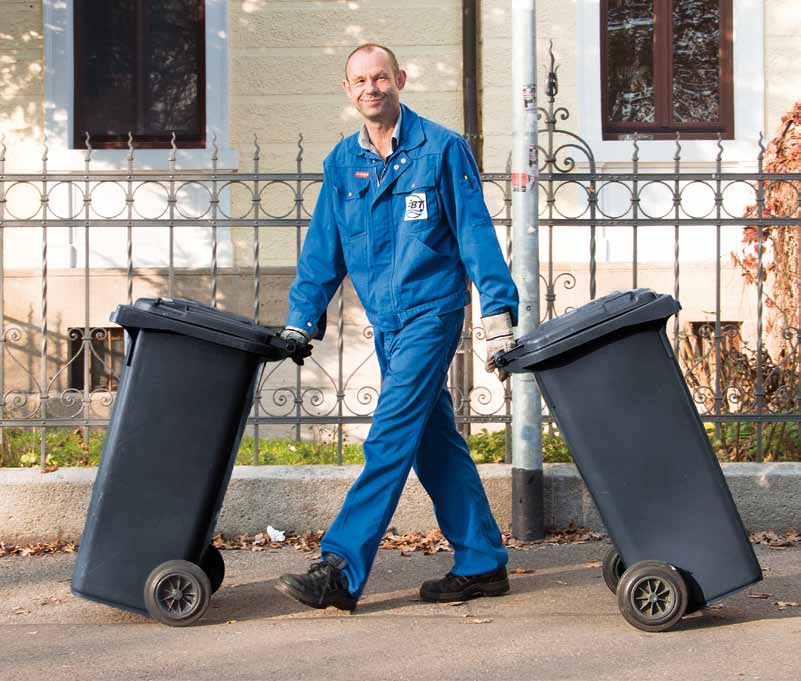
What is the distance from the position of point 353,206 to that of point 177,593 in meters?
1.49

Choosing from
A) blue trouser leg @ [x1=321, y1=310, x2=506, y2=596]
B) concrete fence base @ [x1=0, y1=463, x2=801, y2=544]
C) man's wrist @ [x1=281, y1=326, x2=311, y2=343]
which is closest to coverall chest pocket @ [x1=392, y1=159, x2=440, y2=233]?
blue trouser leg @ [x1=321, y1=310, x2=506, y2=596]

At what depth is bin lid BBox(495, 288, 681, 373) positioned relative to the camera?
4.30m

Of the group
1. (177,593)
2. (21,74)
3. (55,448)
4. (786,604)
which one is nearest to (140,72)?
(21,74)

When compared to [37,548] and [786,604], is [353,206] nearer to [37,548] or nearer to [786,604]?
[786,604]

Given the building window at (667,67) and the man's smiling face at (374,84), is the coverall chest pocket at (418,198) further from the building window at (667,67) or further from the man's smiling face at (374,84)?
the building window at (667,67)

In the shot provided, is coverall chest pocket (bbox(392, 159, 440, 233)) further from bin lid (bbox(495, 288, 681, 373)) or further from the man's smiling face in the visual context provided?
bin lid (bbox(495, 288, 681, 373))

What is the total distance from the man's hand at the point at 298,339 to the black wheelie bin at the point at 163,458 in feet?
0.37

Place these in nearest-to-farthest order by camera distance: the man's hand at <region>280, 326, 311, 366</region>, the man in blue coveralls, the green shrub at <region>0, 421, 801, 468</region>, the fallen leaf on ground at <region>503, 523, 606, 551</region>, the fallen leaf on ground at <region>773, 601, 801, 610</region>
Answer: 1. the man in blue coveralls
2. the man's hand at <region>280, 326, 311, 366</region>
3. the fallen leaf on ground at <region>773, 601, 801, 610</region>
4. the fallen leaf on ground at <region>503, 523, 606, 551</region>
5. the green shrub at <region>0, 421, 801, 468</region>

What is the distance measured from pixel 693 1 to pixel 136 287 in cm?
455

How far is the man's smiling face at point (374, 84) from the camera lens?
4.54 metres

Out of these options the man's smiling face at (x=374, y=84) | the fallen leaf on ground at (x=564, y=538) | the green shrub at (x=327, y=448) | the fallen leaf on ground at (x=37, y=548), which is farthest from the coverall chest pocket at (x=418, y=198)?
the fallen leaf on ground at (x=37, y=548)

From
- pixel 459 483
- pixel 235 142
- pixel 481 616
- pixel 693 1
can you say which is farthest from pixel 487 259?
pixel 693 1

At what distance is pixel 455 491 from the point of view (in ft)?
15.6

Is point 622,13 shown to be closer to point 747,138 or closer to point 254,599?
point 747,138
